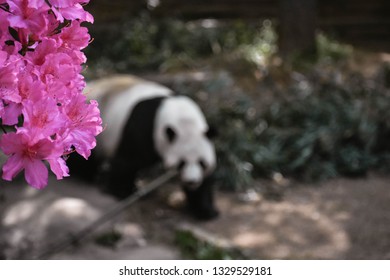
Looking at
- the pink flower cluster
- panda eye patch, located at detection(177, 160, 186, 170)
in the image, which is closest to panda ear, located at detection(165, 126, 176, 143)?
panda eye patch, located at detection(177, 160, 186, 170)

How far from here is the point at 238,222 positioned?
5.43 meters

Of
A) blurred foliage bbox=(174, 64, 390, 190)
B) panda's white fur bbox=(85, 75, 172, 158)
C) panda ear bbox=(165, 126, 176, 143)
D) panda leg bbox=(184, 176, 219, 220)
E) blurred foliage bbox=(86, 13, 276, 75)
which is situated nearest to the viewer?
panda ear bbox=(165, 126, 176, 143)

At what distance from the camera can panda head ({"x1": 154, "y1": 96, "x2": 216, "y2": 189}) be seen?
5.29 metres

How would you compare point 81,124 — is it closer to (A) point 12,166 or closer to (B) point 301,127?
(A) point 12,166

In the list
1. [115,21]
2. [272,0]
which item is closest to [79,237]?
[115,21]

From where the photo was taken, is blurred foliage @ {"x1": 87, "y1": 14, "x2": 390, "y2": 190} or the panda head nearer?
the panda head

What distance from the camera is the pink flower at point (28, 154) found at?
138 cm

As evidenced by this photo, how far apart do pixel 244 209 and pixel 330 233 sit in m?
0.81

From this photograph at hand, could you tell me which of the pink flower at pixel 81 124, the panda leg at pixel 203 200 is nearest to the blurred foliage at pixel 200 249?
the panda leg at pixel 203 200

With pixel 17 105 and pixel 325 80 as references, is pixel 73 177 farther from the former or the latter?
pixel 17 105

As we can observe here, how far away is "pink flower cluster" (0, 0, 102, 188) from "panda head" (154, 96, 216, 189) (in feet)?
12.3

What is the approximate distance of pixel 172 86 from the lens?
7141mm

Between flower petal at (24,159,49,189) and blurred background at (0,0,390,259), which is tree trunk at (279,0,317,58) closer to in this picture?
blurred background at (0,0,390,259)

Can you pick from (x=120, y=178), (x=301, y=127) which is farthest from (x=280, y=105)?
(x=120, y=178)
